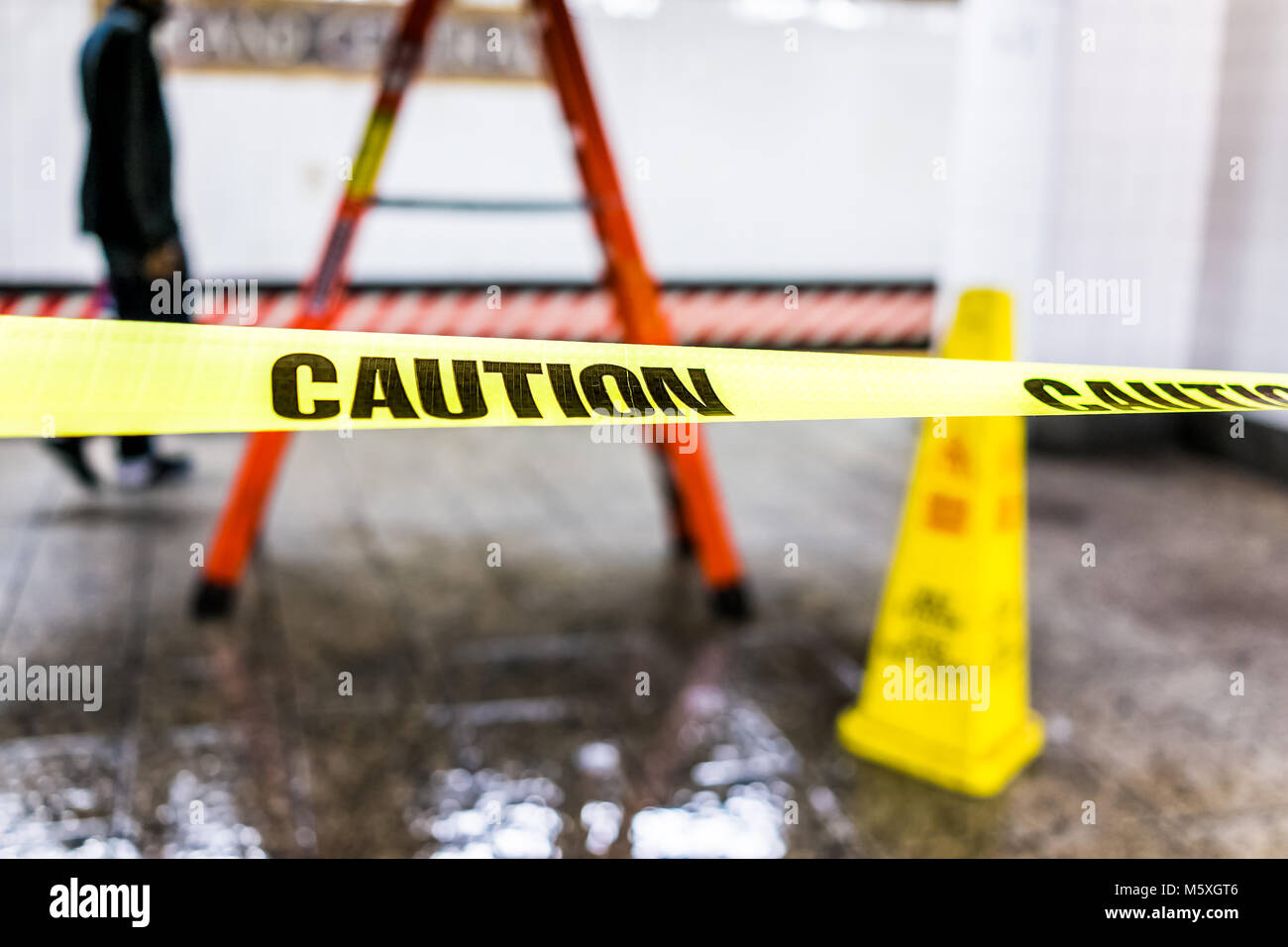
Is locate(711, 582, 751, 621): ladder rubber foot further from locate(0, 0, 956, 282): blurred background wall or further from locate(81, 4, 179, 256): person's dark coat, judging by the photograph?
locate(0, 0, 956, 282): blurred background wall

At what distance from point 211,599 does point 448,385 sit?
2.22 meters

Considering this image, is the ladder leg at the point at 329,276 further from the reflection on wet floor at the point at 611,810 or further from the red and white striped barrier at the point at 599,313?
the red and white striped barrier at the point at 599,313

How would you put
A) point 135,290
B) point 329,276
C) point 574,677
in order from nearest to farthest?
point 574,677 < point 329,276 < point 135,290

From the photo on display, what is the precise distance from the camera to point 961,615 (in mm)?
2930

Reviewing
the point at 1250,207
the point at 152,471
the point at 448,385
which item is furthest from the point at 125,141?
the point at 1250,207

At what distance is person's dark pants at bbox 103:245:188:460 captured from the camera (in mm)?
4684

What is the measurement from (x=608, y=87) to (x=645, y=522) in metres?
3.54

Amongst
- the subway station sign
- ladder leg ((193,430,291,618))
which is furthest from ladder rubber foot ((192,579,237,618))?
the subway station sign

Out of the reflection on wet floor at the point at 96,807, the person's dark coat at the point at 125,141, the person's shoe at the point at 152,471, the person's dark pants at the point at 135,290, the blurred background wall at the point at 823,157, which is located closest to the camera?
the reflection on wet floor at the point at 96,807

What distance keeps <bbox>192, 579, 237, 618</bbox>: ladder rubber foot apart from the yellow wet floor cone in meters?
2.05

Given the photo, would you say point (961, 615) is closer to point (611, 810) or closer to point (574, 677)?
point (611, 810)

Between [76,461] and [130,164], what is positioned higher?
[130,164]

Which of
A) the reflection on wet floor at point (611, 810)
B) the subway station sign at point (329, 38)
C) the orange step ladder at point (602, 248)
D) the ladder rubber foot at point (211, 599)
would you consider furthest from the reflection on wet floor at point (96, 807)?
the subway station sign at point (329, 38)

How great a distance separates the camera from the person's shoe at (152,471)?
5203 mm
